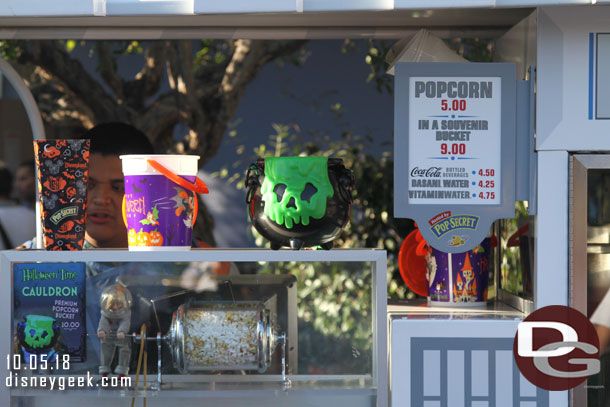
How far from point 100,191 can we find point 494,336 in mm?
1601

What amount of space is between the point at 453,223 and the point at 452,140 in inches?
8.3

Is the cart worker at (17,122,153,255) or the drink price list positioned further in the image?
the cart worker at (17,122,153,255)

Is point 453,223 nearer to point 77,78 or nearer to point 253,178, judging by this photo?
point 253,178

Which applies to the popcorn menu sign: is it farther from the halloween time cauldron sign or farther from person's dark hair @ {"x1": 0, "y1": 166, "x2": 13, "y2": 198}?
person's dark hair @ {"x1": 0, "y1": 166, "x2": 13, "y2": 198}

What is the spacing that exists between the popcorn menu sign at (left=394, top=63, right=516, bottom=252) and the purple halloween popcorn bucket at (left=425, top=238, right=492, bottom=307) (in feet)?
0.70

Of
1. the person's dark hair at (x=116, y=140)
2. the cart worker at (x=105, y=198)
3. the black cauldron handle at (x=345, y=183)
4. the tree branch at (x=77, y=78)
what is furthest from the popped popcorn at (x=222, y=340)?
the tree branch at (x=77, y=78)

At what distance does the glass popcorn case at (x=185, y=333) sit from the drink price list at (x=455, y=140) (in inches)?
10.6

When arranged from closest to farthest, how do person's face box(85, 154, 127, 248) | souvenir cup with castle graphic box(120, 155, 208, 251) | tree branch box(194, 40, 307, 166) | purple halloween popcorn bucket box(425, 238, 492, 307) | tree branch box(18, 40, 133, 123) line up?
1. souvenir cup with castle graphic box(120, 155, 208, 251)
2. purple halloween popcorn bucket box(425, 238, 492, 307)
3. person's face box(85, 154, 127, 248)
4. tree branch box(18, 40, 133, 123)
5. tree branch box(194, 40, 307, 166)

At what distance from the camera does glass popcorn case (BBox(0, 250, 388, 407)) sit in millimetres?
1867

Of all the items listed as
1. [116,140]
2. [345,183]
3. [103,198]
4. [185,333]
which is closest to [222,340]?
[185,333]

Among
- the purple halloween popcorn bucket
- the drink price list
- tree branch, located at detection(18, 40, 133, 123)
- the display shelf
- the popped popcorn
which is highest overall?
tree branch, located at detection(18, 40, 133, 123)

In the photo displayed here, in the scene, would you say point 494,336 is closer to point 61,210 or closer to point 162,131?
point 61,210

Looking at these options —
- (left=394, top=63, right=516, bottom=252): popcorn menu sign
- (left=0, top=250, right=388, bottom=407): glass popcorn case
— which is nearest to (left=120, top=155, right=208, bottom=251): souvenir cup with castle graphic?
(left=0, top=250, right=388, bottom=407): glass popcorn case

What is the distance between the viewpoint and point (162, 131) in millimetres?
3701
